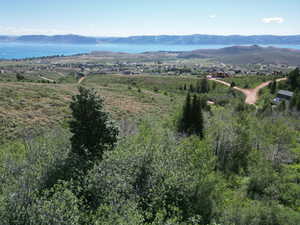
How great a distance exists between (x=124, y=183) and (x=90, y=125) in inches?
293

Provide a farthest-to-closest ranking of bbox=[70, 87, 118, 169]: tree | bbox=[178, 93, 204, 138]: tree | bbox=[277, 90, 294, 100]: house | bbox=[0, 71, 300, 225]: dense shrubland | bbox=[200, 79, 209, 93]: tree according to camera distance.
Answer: bbox=[200, 79, 209, 93]: tree → bbox=[277, 90, 294, 100]: house → bbox=[178, 93, 204, 138]: tree → bbox=[70, 87, 118, 169]: tree → bbox=[0, 71, 300, 225]: dense shrubland

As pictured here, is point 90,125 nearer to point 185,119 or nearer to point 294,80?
point 185,119

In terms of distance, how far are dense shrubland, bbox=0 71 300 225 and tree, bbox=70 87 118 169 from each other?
0.08 meters

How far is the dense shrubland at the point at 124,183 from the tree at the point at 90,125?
0.08 metres

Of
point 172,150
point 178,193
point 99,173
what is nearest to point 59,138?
point 99,173

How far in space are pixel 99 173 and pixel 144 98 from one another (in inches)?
1982

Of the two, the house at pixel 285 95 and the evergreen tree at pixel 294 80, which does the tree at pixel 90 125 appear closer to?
the house at pixel 285 95

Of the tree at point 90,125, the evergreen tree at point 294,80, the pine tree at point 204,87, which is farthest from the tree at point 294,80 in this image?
the tree at point 90,125

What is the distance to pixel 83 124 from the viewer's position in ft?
62.3

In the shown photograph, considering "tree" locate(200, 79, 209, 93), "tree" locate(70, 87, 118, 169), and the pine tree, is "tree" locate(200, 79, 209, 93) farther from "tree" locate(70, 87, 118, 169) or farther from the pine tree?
"tree" locate(70, 87, 118, 169)

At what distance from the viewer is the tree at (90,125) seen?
734 inches

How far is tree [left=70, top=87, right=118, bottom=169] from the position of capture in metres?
18.7

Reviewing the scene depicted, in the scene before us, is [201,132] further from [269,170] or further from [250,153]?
[269,170]

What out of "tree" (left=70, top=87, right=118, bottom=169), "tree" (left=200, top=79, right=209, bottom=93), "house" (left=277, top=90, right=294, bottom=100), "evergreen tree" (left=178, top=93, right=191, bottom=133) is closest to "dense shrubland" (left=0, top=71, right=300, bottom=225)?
"tree" (left=70, top=87, right=118, bottom=169)
